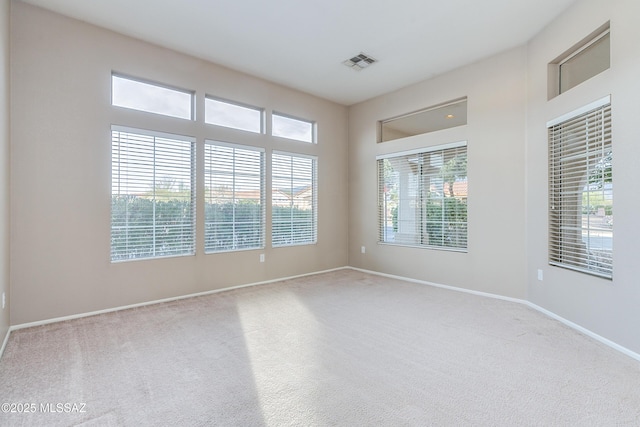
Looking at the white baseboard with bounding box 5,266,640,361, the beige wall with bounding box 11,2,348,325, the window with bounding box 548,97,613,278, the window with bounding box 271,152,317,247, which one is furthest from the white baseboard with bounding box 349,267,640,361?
the beige wall with bounding box 11,2,348,325

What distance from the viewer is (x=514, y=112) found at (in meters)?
4.04

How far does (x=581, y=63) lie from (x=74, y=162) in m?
5.38

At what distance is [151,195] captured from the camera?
3.93 meters

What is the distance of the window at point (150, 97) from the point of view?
12.2 feet

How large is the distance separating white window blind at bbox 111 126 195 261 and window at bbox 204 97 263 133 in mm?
517

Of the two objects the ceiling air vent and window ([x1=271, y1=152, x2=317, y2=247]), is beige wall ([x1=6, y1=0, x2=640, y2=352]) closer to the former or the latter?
window ([x1=271, y1=152, x2=317, y2=247])

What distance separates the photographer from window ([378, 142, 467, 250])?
183 inches

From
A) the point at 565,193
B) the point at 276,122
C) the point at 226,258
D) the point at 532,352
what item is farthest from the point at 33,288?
the point at 565,193

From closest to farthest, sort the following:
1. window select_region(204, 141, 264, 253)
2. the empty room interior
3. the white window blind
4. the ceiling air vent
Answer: the empty room interior → the white window blind → the ceiling air vent → window select_region(204, 141, 264, 253)

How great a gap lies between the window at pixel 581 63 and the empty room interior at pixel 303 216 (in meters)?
0.02

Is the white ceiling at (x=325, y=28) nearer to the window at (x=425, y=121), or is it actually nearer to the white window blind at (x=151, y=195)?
the window at (x=425, y=121)

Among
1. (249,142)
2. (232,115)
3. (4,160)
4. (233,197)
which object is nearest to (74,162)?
(4,160)

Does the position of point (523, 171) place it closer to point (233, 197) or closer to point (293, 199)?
point (293, 199)

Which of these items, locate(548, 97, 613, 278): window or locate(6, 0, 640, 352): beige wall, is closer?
locate(6, 0, 640, 352): beige wall
